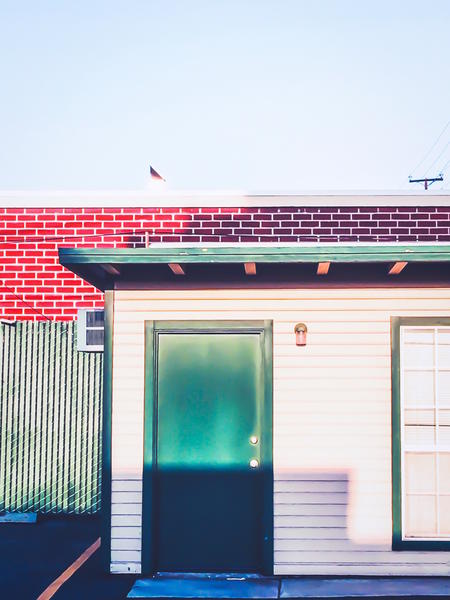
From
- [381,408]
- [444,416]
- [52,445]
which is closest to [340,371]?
[381,408]

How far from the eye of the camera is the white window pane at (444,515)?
6.66m

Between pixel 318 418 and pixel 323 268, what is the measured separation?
53.0 inches

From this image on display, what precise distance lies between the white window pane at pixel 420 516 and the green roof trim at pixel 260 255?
212cm

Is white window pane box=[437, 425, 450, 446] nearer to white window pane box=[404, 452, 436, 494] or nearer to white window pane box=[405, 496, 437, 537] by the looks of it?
white window pane box=[404, 452, 436, 494]

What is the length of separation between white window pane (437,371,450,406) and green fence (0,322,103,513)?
14.9 feet

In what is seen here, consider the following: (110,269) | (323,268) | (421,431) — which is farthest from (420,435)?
(110,269)

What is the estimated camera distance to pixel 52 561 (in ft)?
24.9

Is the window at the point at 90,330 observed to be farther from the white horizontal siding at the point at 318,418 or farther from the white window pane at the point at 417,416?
the white window pane at the point at 417,416

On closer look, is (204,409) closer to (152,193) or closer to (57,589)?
(57,589)

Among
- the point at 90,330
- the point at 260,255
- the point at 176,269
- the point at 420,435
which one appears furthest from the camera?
the point at 90,330

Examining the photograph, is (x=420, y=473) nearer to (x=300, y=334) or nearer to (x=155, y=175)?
(x=300, y=334)

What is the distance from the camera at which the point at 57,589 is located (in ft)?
21.5

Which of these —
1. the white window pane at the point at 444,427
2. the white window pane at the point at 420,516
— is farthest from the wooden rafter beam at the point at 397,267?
the white window pane at the point at 420,516

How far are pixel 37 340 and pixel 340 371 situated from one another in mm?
4485
